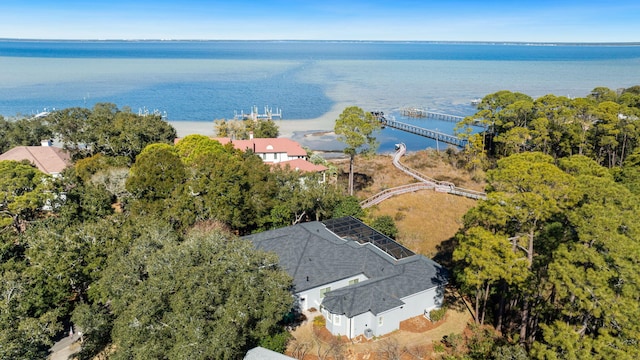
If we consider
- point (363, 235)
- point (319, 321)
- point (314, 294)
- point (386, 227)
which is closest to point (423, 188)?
point (386, 227)

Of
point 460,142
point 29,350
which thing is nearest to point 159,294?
point 29,350

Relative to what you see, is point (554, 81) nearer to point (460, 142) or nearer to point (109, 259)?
point (460, 142)

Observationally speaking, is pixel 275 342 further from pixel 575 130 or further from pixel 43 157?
pixel 575 130

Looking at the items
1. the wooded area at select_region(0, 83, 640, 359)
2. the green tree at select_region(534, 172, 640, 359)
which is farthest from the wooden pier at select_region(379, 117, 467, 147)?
the green tree at select_region(534, 172, 640, 359)

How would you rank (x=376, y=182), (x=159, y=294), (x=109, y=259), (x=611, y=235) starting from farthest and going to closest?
(x=376, y=182) < (x=109, y=259) < (x=159, y=294) < (x=611, y=235)

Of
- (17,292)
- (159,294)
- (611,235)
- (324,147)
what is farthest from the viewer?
(324,147)

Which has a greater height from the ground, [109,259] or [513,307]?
[109,259]

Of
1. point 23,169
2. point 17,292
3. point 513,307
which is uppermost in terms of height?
Answer: point 23,169

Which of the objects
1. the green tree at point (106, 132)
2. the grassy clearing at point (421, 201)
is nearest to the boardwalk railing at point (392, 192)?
the grassy clearing at point (421, 201)
